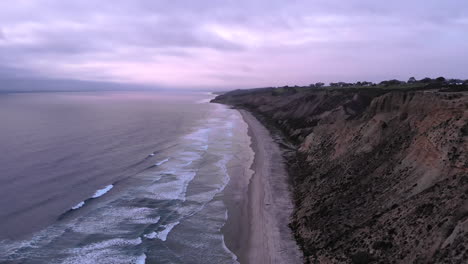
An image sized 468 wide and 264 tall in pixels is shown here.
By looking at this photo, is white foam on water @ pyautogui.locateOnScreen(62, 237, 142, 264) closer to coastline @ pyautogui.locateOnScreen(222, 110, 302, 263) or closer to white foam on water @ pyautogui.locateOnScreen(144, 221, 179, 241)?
white foam on water @ pyautogui.locateOnScreen(144, 221, 179, 241)

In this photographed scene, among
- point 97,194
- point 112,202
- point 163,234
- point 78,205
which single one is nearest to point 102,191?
point 97,194

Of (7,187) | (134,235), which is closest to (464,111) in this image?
(134,235)

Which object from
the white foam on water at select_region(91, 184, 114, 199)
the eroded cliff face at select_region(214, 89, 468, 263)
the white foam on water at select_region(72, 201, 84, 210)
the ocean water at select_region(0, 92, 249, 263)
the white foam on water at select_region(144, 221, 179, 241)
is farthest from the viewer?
the white foam on water at select_region(91, 184, 114, 199)

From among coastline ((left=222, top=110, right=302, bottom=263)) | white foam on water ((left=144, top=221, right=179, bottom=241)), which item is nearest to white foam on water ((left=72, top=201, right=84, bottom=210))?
→ white foam on water ((left=144, top=221, right=179, bottom=241))

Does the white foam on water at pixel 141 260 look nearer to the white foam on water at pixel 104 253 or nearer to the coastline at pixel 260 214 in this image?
the white foam on water at pixel 104 253

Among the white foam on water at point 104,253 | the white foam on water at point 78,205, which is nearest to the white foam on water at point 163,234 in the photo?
the white foam on water at point 104,253

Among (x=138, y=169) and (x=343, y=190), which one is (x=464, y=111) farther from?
(x=138, y=169)
